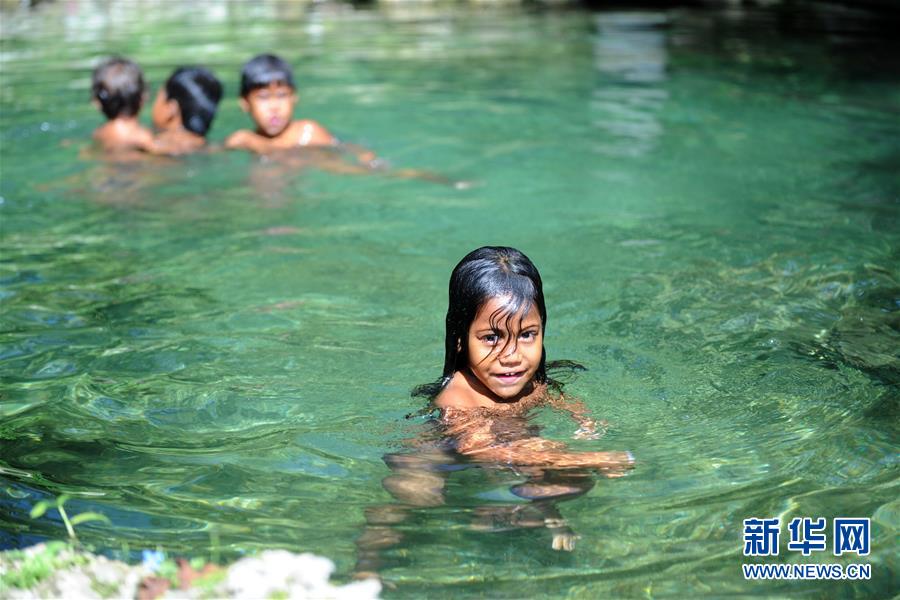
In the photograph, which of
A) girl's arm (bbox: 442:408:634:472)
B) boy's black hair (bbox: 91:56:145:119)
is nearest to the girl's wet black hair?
girl's arm (bbox: 442:408:634:472)

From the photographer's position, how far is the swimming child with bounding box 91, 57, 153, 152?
25.9ft

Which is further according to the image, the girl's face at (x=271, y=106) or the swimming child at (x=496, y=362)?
the girl's face at (x=271, y=106)

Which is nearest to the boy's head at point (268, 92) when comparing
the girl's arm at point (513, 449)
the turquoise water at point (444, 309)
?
the turquoise water at point (444, 309)

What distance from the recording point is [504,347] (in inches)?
147

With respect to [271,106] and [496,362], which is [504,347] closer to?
[496,362]

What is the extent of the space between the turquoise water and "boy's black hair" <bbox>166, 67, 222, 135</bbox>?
43cm

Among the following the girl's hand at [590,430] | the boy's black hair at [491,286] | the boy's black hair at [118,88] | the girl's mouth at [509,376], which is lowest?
the girl's hand at [590,430]

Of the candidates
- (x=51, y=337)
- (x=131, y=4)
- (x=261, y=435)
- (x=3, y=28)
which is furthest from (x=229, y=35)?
(x=261, y=435)

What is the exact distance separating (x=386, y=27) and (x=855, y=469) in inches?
497

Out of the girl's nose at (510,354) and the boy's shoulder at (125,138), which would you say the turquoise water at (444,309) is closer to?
the boy's shoulder at (125,138)

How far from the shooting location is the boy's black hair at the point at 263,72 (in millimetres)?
7590

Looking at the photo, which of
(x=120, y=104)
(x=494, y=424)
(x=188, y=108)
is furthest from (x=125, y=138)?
(x=494, y=424)

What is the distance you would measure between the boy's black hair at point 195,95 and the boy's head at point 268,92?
0.43m

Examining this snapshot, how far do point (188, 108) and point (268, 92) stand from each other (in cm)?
82
